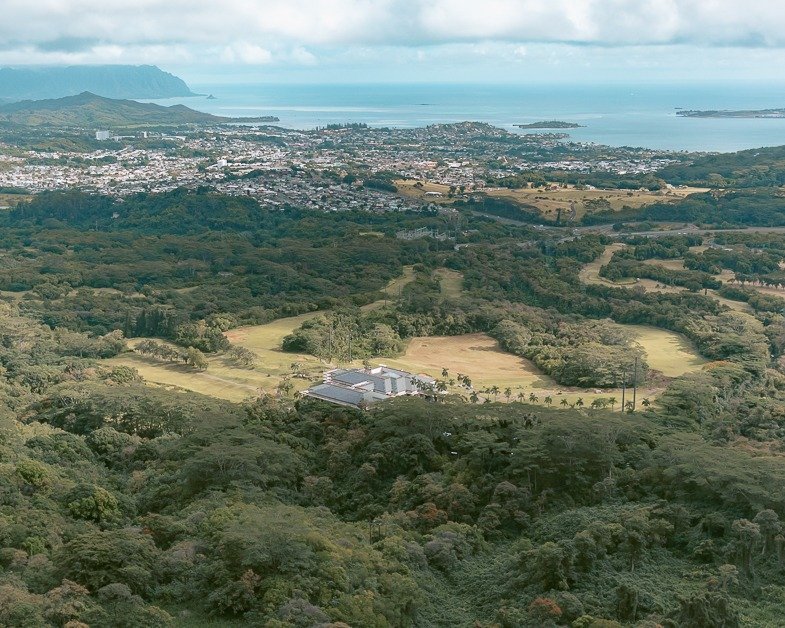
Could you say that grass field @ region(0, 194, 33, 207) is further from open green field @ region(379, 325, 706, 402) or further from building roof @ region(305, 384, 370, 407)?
building roof @ region(305, 384, 370, 407)

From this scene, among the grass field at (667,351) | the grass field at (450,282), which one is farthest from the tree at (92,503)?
the grass field at (450,282)

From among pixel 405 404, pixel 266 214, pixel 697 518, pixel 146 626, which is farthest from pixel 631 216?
pixel 146 626

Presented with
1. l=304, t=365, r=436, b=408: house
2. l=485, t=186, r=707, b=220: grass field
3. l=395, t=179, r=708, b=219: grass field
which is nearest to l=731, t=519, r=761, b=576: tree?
l=304, t=365, r=436, b=408: house

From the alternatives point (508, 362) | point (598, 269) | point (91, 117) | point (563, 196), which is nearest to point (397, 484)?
point (508, 362)

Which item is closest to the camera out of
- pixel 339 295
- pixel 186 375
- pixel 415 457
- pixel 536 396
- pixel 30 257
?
pixel 415 457

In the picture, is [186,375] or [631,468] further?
[186,375]

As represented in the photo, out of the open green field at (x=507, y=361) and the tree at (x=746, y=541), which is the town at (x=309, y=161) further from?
the tree at (x=746, y=541)

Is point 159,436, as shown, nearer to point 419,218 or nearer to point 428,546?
point 428,546
